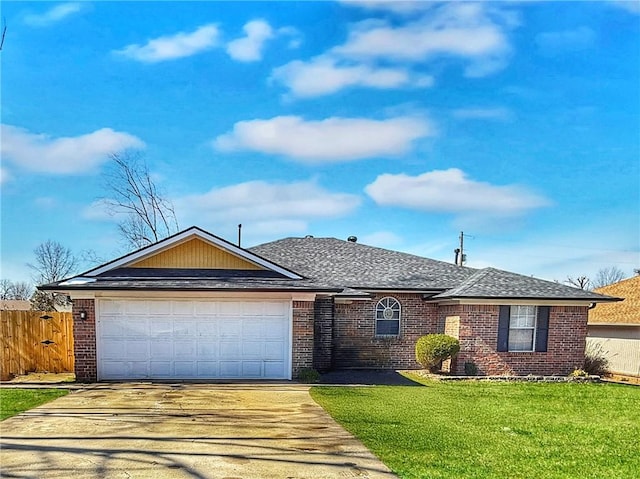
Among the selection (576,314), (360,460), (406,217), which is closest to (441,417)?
(360,460)

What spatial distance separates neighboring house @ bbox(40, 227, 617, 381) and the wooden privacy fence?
171 centimetres

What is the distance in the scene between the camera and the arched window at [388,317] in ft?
52.2

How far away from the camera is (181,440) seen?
6.95 m

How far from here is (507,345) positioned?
14.6 meters

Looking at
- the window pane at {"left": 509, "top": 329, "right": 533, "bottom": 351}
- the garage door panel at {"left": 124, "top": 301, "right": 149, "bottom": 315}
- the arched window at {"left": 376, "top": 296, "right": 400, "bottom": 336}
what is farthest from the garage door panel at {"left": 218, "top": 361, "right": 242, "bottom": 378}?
the window pane at {"left": 509, "top": 329, "right": 533, "bottom": 351}

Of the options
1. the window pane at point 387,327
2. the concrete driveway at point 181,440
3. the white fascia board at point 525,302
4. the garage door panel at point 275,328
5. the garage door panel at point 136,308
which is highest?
the white fascia board at point 525,302

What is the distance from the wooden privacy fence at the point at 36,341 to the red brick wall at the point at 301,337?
266 inches

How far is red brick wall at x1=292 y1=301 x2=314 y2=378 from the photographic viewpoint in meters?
12.8

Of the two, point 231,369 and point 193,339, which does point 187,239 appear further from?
point 231,369

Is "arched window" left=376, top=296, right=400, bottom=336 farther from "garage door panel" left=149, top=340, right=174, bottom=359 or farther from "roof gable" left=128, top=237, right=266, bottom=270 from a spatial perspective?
"garage door panel" left=149, top=340, right=174, bottom=359

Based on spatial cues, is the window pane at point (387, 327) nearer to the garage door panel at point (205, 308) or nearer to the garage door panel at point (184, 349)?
the garage door panel at point (205, 308)

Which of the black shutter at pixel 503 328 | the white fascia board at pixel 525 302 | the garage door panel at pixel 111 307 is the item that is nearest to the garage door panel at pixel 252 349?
the garage door panel at pixel 111 307

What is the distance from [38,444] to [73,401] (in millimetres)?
3244

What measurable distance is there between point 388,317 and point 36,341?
11050 mm
